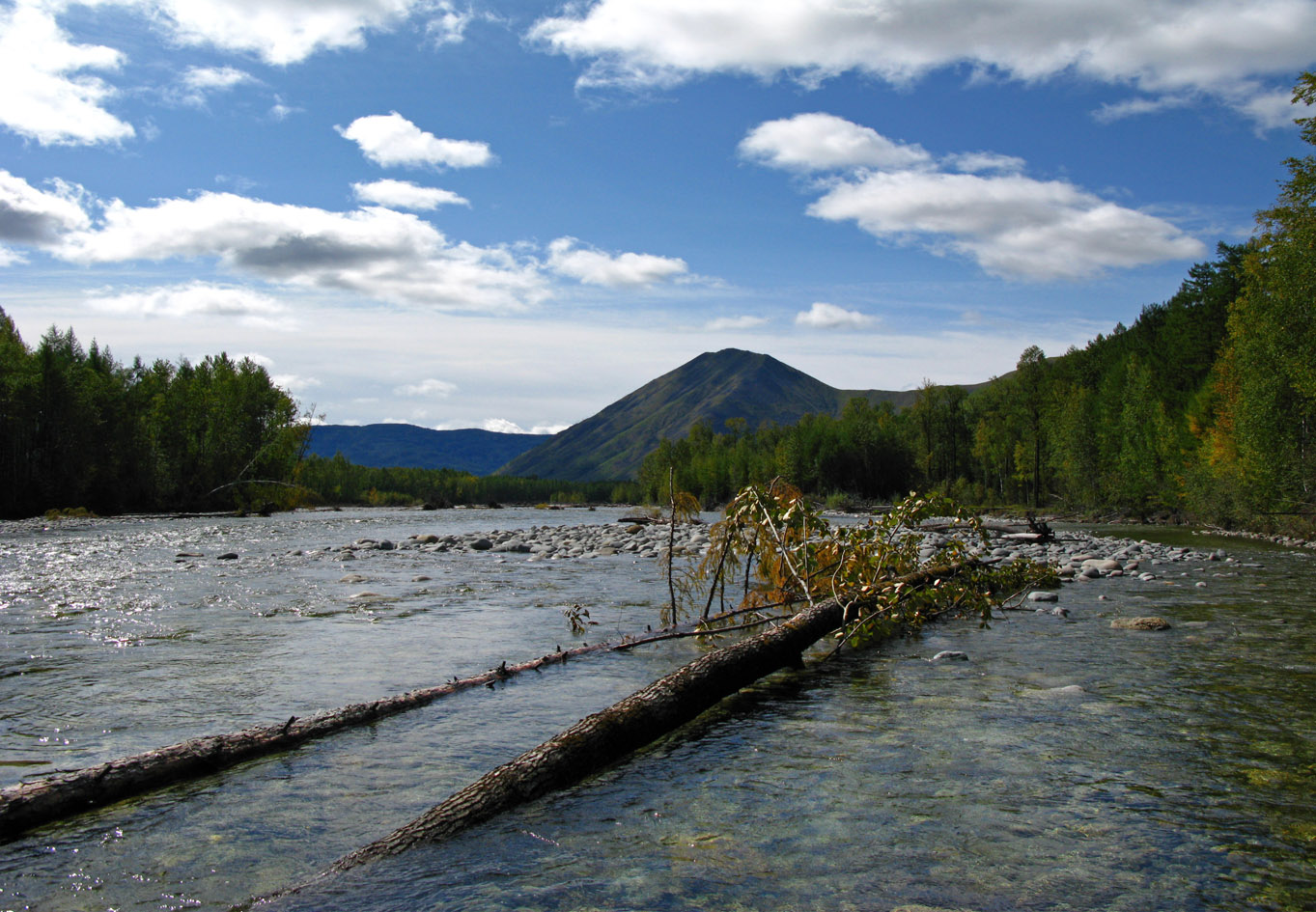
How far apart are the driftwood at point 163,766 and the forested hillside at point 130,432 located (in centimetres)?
4341

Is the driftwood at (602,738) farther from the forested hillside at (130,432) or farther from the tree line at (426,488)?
the tree line at (426,488)

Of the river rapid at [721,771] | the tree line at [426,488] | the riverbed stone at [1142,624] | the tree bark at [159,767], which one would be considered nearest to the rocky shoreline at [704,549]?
the riverbed stone at [1142,624]

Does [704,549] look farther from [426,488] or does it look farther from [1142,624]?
[426,488]

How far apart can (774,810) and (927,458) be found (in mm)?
101068

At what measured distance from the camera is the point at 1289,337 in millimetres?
26500

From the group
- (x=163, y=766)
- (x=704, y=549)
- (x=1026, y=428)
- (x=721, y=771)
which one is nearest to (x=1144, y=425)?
(x=1026, y=428)

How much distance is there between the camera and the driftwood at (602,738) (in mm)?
4328

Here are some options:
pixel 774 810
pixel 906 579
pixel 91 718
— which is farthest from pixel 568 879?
pixel 906 579

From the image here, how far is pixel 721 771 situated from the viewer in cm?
564

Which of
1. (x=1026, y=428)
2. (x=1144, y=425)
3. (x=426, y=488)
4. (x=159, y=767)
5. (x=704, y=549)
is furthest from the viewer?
(x=426, y=488)

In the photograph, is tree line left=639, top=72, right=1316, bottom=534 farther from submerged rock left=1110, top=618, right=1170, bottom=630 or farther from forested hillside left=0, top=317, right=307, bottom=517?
forested hillside left=0, top=317, right=307, bottom=517

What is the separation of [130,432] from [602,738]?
239ft

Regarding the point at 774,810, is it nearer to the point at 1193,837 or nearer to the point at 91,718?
the point at 1193,837

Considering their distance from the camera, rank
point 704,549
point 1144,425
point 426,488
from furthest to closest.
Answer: point 426,488 < point 1144,425 < point 704,549
